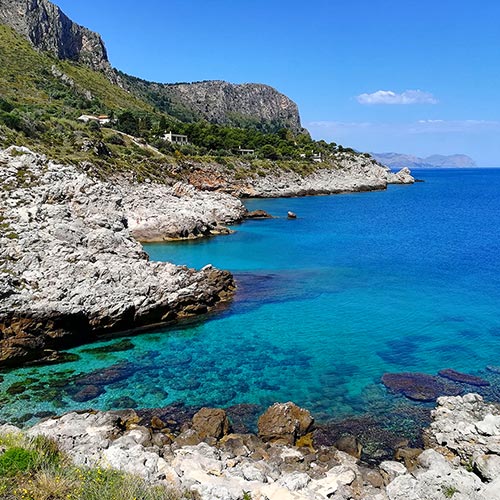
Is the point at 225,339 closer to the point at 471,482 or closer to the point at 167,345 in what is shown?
the point at 167,345

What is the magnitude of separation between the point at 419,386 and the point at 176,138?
3814 inches

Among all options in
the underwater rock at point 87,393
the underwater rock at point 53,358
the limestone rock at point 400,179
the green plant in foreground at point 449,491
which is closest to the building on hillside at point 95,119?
the underwater rock at point 53,358

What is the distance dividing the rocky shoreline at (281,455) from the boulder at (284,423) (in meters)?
0.03

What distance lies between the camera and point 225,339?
22375 mm

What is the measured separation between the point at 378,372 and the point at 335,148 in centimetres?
15040

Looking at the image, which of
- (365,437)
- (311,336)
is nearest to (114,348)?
(311,336)

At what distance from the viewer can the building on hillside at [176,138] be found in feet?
333

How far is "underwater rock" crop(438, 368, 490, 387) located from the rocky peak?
13780 cm

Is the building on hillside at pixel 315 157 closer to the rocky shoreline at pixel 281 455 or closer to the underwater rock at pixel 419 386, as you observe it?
the underwater rock at pixel 419 386

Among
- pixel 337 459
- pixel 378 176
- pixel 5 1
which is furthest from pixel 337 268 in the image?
pixel 5 1

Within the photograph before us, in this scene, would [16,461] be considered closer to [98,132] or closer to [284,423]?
[284,423]

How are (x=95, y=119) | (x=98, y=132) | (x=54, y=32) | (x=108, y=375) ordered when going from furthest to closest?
(x=54, y=32)
(x=95, y=119)
(x=98, y=132)
(x=108, y=375)

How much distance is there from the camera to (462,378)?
715 inches

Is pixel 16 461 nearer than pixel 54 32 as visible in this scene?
Yes
